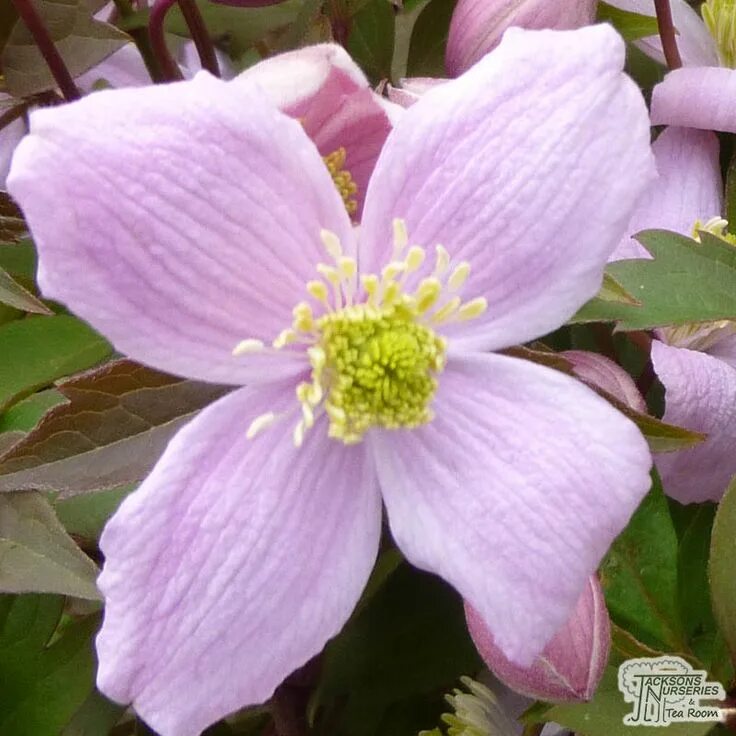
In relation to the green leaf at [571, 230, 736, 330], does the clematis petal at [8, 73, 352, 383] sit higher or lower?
higher

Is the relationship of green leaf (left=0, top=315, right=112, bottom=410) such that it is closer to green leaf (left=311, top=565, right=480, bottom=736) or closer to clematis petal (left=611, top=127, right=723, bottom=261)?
green leaf (left=311, top=565, right=480, bottom=736)

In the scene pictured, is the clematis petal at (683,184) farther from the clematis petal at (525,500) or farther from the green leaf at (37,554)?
the green leaf at (37,554)

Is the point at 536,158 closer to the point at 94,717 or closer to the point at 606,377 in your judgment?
the point at 606,377

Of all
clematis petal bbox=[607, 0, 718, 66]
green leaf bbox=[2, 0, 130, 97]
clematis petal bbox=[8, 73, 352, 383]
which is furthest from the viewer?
clematis petal bbox=[607, 0, 718, 66]

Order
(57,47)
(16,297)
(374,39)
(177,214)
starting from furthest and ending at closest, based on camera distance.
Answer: (374,39)
(57,47)
(16,297)
(177,214)

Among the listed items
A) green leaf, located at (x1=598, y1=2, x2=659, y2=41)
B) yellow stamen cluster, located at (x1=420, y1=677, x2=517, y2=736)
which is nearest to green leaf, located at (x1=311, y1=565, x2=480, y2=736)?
yellow stamen cluster, located at (x1=420, y1=677, x2=517, y2=736)

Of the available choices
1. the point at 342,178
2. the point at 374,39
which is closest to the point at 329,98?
the point at 342,178
